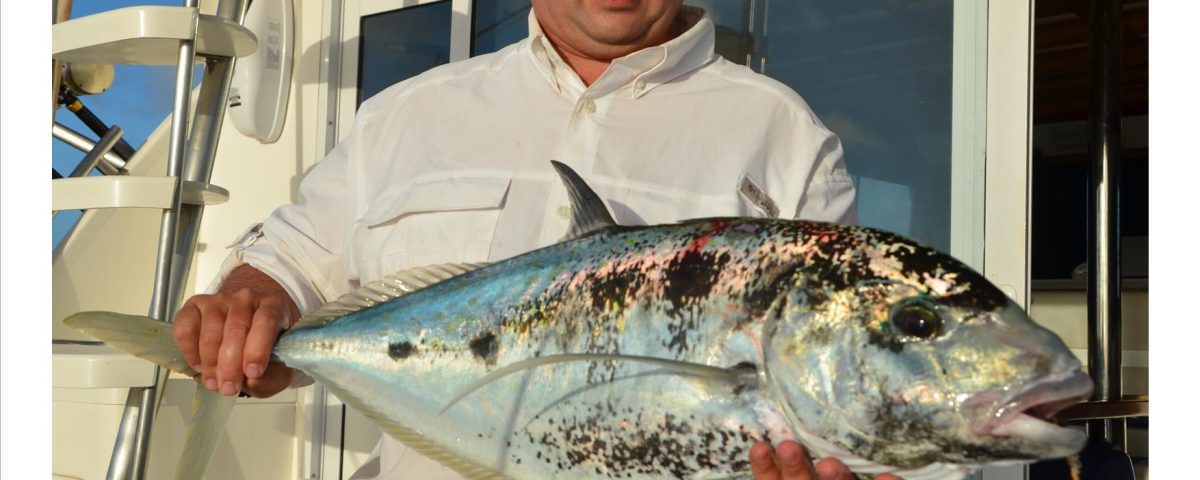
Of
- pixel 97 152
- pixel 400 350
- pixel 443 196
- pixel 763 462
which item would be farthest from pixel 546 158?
pixel 97 152

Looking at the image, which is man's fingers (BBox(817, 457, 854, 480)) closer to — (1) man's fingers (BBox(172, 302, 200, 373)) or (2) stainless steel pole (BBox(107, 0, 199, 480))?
(1) man's fingers (BBox(172, 302, 200, 373))

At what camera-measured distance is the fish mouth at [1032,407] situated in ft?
3.23

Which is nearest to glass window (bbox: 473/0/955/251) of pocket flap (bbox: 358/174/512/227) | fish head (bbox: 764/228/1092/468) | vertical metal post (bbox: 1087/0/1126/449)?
vertical metal post (bbox: 1087/0/1126/449)

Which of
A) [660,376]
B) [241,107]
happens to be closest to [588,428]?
[660,376]

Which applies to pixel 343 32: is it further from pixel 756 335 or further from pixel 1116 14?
pixel 756 335

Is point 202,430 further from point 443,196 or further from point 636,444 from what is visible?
point 636,444

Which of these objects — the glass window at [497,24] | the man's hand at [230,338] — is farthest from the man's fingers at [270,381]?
the glass window at [497,24]

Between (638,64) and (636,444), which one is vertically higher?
(638,64)

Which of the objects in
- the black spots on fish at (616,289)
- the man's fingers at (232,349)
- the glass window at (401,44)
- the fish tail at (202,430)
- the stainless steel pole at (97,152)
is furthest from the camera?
the stainless steel pole at (97,152)

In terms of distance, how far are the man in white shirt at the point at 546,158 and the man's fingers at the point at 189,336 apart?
184 mm

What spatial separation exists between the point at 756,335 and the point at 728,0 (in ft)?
6.94

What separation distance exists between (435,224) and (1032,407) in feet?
3.93

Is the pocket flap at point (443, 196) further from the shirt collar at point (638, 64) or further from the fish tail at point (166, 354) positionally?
the fish tail at point (166, 354)

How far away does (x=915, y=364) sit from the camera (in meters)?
1.04
